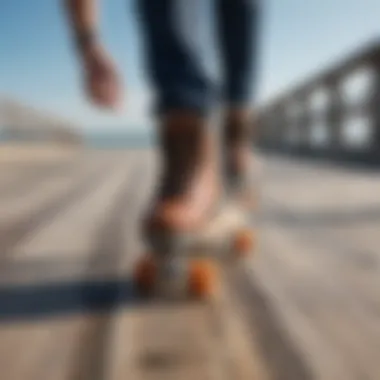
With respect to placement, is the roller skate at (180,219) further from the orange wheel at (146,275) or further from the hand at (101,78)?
the hand at (101,78)

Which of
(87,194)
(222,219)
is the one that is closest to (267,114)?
(87,194)

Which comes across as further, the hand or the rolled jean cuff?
the rolled jean cuff

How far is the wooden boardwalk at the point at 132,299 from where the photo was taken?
2.25ft

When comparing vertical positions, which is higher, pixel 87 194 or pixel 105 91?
pixel 105 91

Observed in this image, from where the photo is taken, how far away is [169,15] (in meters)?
1.00

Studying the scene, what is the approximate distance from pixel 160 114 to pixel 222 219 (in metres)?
0.23

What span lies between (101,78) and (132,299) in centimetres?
29

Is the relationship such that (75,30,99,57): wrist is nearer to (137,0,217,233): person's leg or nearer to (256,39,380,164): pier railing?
(137,0,217,233): person's leg

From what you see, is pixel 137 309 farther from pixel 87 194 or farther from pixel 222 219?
pixel 87 194

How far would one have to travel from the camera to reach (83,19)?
0.98 metres

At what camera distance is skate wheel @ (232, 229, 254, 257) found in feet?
3.92

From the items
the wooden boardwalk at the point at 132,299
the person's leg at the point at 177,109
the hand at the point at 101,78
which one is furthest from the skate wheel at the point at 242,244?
the hand at the point at 101,78

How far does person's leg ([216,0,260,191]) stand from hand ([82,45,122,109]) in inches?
15.3

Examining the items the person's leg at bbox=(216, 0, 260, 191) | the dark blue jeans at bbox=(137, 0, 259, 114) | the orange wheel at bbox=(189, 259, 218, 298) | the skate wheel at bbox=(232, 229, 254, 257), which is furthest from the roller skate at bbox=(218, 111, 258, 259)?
the orange wheel at bbox=(189, 259, 218, 298)
